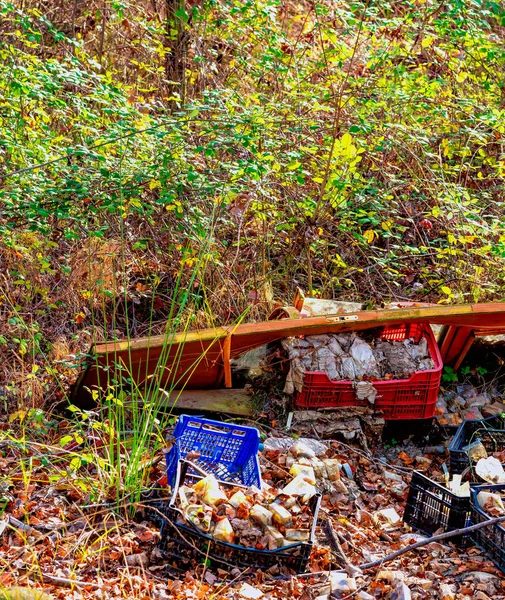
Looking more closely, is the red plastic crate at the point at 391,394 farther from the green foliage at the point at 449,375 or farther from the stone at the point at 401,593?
the stone at the point at 401,593

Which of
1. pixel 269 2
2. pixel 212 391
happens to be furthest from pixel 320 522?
pixel 269 2

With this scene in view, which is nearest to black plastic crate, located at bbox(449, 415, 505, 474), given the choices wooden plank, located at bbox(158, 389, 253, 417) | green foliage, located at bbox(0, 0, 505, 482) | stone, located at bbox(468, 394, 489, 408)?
stone, located at bbox(468, 394, 489, 408)

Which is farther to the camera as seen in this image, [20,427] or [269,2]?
[269,2]

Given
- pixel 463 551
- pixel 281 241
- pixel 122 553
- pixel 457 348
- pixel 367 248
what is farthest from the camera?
pixel 367 248

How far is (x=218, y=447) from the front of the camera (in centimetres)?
422

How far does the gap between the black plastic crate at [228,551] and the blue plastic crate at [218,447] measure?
635 mm

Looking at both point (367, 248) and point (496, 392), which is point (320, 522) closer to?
point (496, 392)

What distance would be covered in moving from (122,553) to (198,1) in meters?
5.80

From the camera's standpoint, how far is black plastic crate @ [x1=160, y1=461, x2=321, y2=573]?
11.1ft

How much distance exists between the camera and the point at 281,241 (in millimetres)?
6574

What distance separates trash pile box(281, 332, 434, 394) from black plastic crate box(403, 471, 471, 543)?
3.19 ft

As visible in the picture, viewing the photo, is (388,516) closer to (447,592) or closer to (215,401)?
(447,592)

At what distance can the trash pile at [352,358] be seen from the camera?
16.1 ft

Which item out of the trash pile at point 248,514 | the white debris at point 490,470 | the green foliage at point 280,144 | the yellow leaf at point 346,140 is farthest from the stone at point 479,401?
the trash pile at point 248,514
